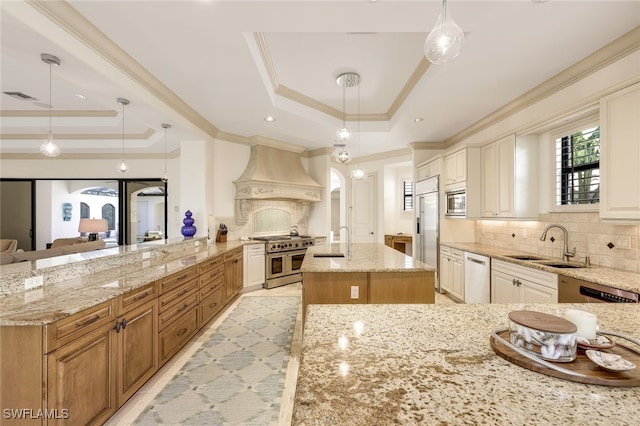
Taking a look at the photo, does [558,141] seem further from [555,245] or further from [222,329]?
[222,329]

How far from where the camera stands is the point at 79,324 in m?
1.52

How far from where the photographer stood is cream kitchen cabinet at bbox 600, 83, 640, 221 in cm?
205

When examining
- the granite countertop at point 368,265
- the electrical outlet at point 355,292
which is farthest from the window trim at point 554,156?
the electrical outlet at point 355,292

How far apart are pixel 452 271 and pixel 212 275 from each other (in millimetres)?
3452

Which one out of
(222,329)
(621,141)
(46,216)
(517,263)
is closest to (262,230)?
(222,329)

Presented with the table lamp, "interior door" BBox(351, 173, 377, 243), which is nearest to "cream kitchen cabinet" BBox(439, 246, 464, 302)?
"interior door" BBox(351, 173, 377, 243)

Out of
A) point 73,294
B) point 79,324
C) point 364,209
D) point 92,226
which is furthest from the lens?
point 364,209

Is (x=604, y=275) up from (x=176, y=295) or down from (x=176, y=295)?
up

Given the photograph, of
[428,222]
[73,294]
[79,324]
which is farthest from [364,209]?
[79,324]

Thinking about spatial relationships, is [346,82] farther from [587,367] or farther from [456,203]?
[587,367]

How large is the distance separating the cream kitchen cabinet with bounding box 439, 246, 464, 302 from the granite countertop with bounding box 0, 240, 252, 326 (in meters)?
3.59

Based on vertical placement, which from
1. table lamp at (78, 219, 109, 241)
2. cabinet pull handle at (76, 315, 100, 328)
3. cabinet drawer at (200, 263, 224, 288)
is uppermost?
table lamp at (78, 219, 109, 241)

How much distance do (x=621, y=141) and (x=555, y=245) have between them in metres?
1.38

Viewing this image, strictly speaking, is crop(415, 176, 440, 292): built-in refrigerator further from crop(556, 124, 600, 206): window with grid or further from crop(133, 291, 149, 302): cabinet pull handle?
crop(133, 291, 149, 302): cabinet pull handle
